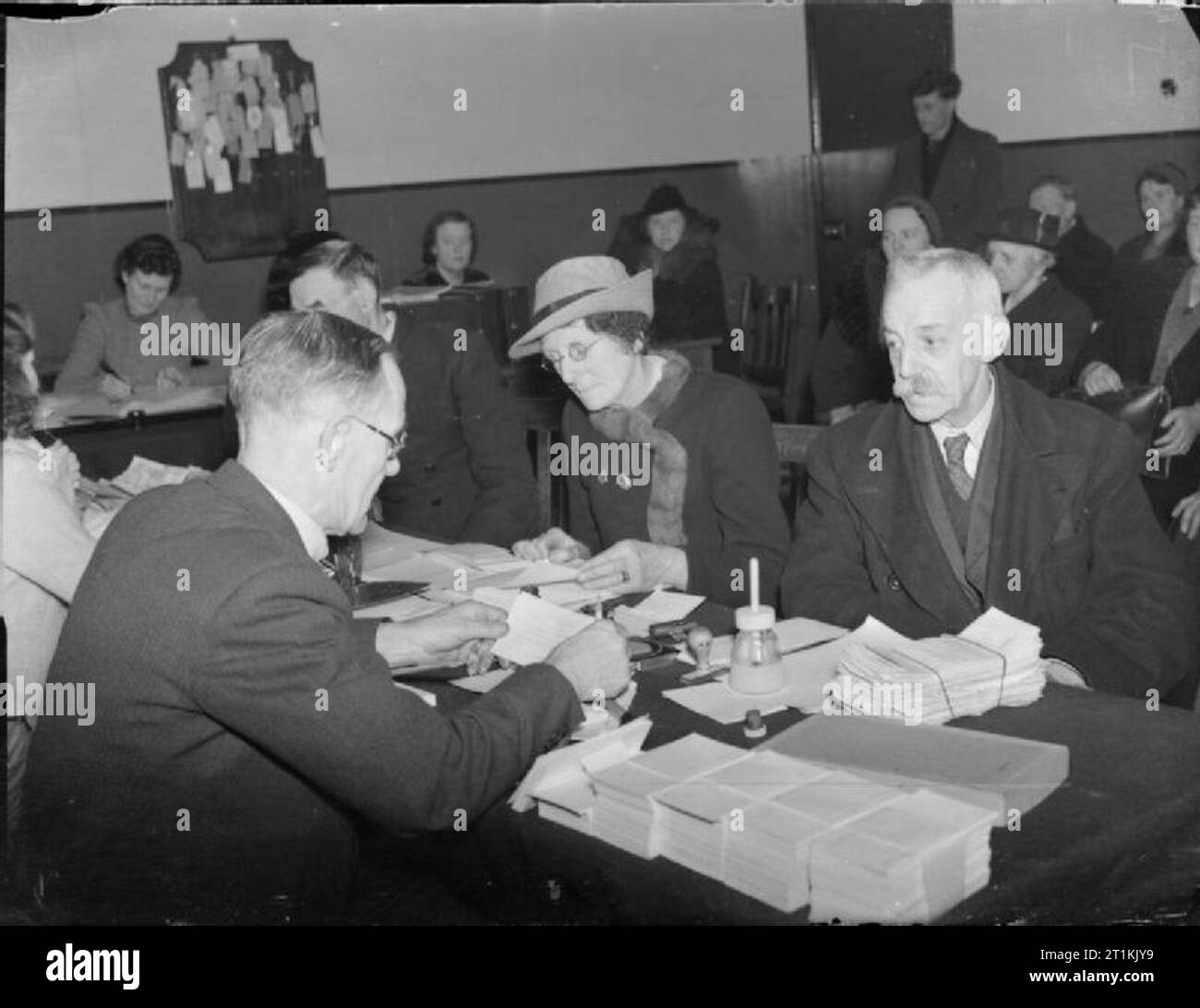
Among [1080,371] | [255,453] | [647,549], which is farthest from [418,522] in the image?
[1080,371]

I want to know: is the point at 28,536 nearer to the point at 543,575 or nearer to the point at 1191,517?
the point at 543,575

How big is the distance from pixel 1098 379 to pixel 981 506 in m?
2.11

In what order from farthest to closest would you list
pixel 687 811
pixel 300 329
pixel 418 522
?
pixel 418 522 → pixel 300 329 → pixel 687 811

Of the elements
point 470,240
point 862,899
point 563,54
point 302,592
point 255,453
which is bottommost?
point 862,899

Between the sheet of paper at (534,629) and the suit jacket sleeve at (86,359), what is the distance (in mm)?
3617

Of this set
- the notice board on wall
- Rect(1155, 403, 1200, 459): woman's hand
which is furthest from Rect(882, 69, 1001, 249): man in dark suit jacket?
the notice board on wall

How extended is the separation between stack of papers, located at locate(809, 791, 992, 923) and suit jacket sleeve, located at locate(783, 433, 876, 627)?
104cm

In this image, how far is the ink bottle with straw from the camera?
211 cm

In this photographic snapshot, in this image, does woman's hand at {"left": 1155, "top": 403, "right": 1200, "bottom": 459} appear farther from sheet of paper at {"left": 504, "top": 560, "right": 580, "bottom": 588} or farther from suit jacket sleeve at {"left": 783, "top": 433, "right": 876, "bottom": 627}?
sheet of paper at {"left": 504, "top": 560, "right": 580, "bottom": 588}

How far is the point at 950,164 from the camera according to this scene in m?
6.59

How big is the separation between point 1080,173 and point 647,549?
4.52 m

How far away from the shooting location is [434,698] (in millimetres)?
2213

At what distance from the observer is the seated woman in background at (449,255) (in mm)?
6523
